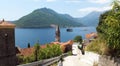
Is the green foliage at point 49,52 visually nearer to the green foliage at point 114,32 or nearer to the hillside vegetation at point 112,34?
the hillside vegetation at point 112,34

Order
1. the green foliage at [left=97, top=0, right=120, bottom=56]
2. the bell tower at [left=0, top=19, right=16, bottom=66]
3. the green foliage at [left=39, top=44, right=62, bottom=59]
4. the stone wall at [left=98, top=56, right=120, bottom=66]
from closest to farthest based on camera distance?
the stone wall at [left=98, top=56, right=120, bottom=66] < the green foliage at [left=97, top=0, right=120, bottom=56] < the bell tower at [left=0, top=19, right=16, bottom=66] < the green foliage at [left=39, top=44, right=62, bottom=59]

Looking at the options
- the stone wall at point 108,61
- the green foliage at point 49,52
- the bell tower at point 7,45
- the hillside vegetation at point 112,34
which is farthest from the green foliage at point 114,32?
the green foliage at point 49,52

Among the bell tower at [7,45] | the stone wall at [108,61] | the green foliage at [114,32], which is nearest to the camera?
the stone wall at [108,61]

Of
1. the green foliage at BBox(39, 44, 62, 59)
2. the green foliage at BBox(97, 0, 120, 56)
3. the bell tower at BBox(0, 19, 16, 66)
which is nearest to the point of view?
the green foliage at BBox(97, 0, 120, 56)

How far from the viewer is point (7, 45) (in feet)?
71.5

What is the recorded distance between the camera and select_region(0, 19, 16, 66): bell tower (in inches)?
834

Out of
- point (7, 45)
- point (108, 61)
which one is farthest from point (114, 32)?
point (7, 45)

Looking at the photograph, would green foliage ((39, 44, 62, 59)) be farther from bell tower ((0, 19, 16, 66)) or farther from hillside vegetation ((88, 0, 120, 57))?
hillside vegetation ((88, 0, 120, 57))

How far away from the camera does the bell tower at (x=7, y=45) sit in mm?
21188

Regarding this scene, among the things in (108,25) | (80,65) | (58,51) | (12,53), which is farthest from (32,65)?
(58,51)

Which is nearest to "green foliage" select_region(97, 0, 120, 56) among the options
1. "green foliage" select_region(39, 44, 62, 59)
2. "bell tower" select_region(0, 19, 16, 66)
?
"bell tower" select_region(0, 19, 16, 66)

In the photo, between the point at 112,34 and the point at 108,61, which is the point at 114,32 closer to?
the point at 112,34

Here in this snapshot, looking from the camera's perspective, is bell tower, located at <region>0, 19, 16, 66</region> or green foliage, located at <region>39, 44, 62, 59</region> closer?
bell tower, located at <region>0, 19, 16, 66</region>

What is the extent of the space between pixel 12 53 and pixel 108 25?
30.8ft
